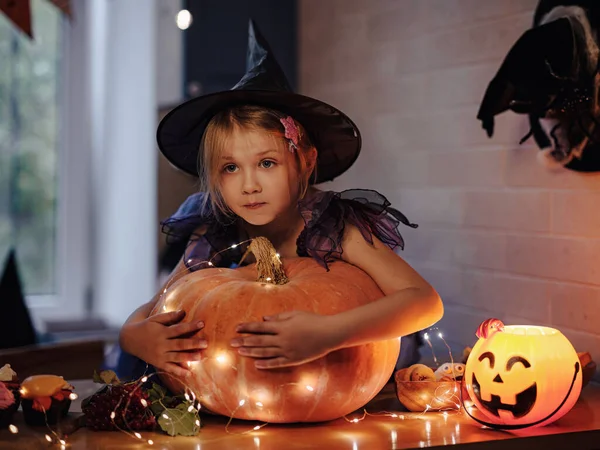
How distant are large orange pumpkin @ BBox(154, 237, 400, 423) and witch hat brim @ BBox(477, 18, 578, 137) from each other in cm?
56

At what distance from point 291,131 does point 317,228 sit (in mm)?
165

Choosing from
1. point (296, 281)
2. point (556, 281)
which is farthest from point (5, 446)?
point (556, 281)

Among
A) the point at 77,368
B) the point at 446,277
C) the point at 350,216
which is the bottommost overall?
the point at 77,368

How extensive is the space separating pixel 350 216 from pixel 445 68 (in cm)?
88

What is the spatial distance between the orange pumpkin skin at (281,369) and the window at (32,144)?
69.0 inches

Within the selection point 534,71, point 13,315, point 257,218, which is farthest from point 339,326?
point 13,315

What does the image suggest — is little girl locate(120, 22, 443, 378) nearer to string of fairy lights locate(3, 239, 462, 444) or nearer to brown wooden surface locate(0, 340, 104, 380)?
string of fairy lights locate(3, 239, 462, 444)

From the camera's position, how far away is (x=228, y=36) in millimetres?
2736

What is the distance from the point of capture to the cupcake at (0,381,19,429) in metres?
1.27

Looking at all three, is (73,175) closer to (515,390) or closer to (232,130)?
(232,130)

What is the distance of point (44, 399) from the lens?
1.27 m

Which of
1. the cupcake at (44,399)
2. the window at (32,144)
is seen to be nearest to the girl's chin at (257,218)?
the cupcake at (44,399)

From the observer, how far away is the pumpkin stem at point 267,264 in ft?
4.38

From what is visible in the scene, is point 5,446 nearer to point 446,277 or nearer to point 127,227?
point 446,277
